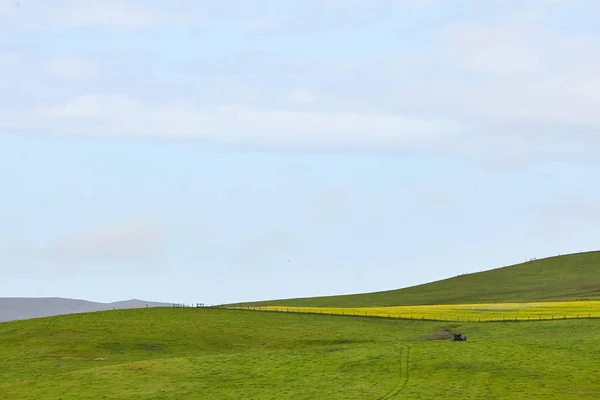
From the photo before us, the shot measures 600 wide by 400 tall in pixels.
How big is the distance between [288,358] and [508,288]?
3588 inches

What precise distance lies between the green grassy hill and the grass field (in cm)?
5181

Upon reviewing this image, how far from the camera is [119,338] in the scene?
91438mm

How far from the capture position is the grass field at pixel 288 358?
221ft

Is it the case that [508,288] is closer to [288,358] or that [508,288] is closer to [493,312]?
[493,312]

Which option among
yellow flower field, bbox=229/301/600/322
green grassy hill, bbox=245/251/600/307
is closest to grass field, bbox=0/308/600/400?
yellow flower field, bbox=229/301/600/322

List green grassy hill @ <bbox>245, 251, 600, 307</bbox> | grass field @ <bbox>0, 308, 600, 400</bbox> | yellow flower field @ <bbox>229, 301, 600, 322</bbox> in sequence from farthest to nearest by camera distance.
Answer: green grassy hill @ <bbox>245, 251, 600, 307</bbox> < yellow flower field @ <bbox>229, 301, 600, 322</bbox> < grass field @ <bbox>0, 308, 600, 400</bbox>

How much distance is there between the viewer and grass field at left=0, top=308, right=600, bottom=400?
67.4 meters

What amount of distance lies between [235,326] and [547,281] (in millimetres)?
80302

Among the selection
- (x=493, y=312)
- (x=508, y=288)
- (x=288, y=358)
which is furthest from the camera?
(x=508, y=288)

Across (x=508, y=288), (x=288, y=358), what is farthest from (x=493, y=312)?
(x=508, y=288)

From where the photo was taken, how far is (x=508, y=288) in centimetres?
16262

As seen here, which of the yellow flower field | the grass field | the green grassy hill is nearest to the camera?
the grass field

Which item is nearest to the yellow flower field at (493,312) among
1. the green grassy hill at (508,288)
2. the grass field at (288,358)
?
the grass field at (288,358)

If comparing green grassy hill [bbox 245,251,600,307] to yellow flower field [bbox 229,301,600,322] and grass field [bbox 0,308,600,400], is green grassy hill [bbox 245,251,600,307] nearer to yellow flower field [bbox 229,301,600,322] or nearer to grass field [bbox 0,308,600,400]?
yellow flower field [bbox 229,301,600,322]
